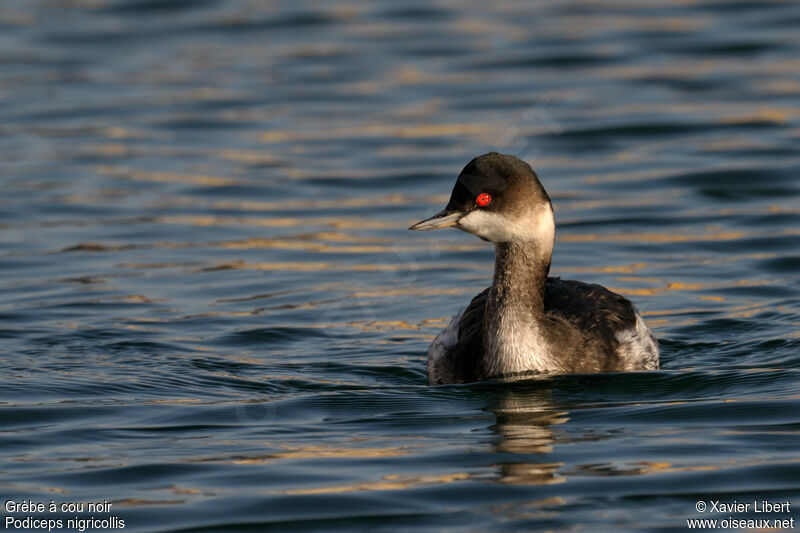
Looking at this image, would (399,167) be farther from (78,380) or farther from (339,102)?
(78,380)

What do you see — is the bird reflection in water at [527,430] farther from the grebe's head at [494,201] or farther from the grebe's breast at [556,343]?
the grebe's head at [494,201]

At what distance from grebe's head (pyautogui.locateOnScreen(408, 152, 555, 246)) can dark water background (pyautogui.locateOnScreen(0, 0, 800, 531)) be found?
42.4 inches

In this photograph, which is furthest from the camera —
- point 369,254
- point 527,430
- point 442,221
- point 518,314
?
point 369,254

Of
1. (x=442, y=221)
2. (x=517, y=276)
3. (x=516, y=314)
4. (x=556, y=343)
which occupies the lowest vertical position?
(x=556, y=343)

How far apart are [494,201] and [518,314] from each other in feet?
2.70

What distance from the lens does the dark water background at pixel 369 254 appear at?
26.9 ft

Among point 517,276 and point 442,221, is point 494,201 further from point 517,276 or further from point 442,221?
point 517,276

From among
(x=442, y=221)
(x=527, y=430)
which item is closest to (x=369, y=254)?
(x=442, y=221)

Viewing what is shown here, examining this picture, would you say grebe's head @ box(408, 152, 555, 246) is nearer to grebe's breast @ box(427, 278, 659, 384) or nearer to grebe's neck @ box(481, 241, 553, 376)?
grebe's neck @ box(481, 241, 553, 376)

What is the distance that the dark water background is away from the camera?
26.9 ft

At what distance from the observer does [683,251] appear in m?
14.1

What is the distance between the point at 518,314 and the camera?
33.2 ft

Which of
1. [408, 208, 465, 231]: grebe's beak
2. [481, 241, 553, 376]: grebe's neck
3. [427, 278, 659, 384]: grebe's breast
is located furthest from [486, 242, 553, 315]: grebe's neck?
[408, 208, 465, 231]: grebe's beak

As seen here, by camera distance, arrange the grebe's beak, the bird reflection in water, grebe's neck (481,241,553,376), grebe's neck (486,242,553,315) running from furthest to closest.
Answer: grebe's neck (486,242,553,315), grebe's neck (481,241,553,376), the grebe's beak, the bird reflection in water
